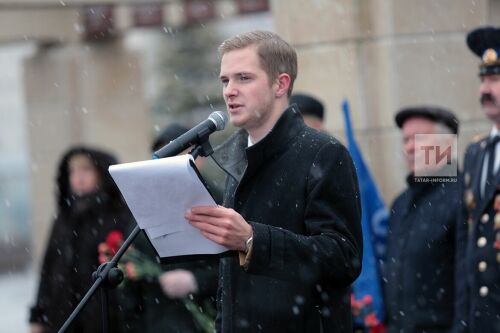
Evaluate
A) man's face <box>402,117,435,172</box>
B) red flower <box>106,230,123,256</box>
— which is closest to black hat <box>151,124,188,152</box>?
red flower <box>106,230,123,256</box>

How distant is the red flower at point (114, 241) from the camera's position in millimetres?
5907

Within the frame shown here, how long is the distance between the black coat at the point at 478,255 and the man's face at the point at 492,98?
188mm

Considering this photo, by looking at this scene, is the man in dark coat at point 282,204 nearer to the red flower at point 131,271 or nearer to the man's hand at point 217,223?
the man's hand at point 217,223

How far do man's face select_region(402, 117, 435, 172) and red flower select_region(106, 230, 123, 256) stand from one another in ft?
5.28

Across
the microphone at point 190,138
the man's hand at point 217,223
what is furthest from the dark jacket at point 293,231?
the microphone at point 190,138

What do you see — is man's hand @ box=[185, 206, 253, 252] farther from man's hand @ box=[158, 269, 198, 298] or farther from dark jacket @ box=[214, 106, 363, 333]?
man's hand @ box=[158, 269, 198, 298]

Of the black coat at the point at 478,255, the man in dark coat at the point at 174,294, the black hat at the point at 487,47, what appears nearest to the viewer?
the black coat at the point at 478,255

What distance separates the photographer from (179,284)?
5.29 m

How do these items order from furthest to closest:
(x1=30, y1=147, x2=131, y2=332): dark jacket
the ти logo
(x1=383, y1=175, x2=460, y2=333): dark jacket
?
(x1=30, y1=147, x2=131, y2=332): dark jacket, the ти logo, (x1=383, y1=175, x2=460, y2=333): dark jacket

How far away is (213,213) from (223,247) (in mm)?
214

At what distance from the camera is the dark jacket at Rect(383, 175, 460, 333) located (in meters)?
5.43

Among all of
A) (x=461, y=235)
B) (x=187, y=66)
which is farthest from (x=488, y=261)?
(x=187, y=66)

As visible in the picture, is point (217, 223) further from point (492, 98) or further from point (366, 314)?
point (366, 314)

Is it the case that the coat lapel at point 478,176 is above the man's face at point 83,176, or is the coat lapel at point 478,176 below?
above
